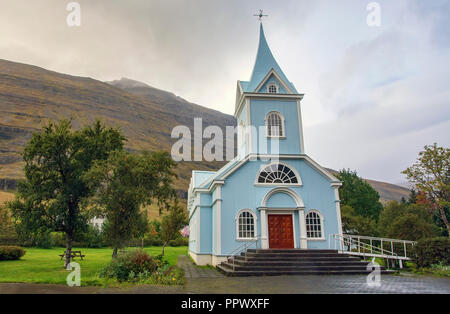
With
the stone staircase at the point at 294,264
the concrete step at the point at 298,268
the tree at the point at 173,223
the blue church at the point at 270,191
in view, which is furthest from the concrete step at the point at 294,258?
the tree at the point at 173,223

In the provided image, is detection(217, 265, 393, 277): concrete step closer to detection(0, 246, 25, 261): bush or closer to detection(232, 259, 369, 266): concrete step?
detection(232, 259, 369, 266): concrete step

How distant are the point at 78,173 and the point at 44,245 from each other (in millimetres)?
28742

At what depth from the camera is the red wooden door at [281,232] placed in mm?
19125

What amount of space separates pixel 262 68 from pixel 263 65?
33cm

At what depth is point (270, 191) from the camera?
19484 mm

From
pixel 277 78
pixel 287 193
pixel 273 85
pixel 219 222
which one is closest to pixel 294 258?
pixel 287 193

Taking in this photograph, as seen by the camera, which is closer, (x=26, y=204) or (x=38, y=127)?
(x=26, y=204)

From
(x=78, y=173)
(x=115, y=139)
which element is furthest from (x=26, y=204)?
(x=115, y=139)

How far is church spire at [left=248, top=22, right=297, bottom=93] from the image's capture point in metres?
22.5

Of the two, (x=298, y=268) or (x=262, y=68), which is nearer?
(x=298, y=268)

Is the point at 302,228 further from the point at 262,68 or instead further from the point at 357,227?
the point at 357,227
